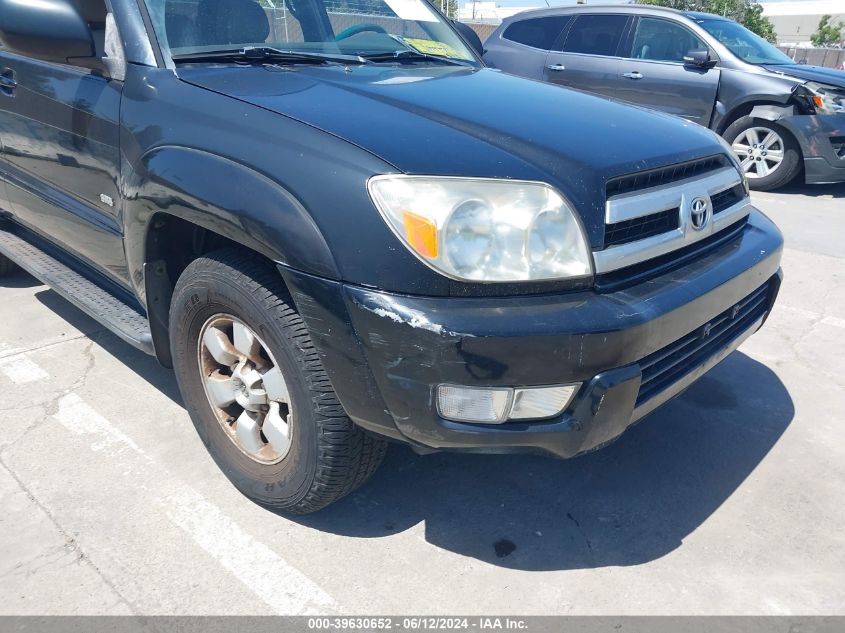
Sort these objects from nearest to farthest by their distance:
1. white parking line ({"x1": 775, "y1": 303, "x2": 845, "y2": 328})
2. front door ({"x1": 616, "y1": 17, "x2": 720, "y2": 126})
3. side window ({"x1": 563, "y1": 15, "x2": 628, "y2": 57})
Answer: white parking line ({"x1": 775, "y1": 303, "x2": 845, "y2": 328}) < front door ({"x1": 616, "y1": 17, "x2": 720, "y2": 126}) < side window ({"x1": 563, "y1": 15, "x2": 628, "y2": 57})

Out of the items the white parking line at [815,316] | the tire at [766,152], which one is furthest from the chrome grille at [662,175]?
the tire at [766,152]

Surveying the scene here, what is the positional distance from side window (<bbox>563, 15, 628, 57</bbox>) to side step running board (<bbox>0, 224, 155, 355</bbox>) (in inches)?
252

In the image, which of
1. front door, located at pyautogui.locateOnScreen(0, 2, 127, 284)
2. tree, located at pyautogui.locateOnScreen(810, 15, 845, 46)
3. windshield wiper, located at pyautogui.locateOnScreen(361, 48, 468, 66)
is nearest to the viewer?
front door, located at pyautogui.locateOnScreen(0, 2, 127, 284)

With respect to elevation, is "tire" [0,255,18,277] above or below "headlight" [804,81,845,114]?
below

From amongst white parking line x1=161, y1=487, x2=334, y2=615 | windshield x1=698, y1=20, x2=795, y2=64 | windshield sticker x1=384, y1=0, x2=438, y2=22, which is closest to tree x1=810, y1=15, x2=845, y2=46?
windshield x1=698, y1=20, x2=795, y2=64

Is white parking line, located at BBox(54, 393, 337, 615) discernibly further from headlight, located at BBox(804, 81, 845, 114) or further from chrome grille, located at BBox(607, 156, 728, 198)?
headlight, located at BBox(804, 81, 845, 114)

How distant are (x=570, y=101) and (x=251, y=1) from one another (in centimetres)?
132

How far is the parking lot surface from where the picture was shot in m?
2.12

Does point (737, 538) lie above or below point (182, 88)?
below

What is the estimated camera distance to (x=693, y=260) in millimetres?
2264

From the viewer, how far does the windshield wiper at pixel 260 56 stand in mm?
2516

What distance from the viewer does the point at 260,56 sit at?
2.61 meters
